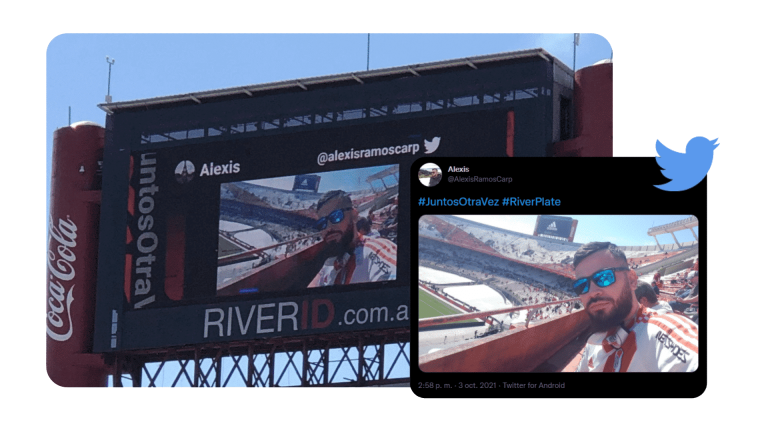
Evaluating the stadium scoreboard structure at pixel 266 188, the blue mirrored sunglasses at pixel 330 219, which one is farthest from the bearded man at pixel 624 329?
the blue mirrored sunglasses at pixel 330 219

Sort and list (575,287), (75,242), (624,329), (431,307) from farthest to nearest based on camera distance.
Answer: (75,242)
(575,287)
(624,329)
(431,307)

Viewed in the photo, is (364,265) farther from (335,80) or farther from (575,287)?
(575,287)

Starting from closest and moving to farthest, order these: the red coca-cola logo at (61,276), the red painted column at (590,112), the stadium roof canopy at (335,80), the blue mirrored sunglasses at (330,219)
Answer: the red painted column at (590,112) → the stadium roof canopy at (335,80) → the red coca-cola logo at (61,276) → the blue mirrored sunglasses at (330,219)

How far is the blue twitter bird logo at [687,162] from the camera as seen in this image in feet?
18.6

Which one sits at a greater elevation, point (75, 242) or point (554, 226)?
point (75, 242)

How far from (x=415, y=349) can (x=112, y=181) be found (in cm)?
1793

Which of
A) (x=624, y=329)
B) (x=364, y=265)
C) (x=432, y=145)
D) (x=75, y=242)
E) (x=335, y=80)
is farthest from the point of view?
(x=75, y=242)

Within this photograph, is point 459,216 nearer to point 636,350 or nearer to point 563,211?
point 563,211

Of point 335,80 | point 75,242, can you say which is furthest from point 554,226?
point 75,242

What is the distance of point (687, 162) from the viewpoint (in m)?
5.75

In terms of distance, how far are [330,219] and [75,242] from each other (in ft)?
16.1

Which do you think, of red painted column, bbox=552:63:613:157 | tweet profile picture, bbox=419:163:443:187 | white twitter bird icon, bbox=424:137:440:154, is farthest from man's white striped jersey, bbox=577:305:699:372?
white twitter bird icon, bbox=424:137:440:154

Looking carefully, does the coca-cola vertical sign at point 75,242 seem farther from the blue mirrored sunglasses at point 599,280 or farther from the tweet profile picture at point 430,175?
the blue mirrored sunglasses at point 599,280

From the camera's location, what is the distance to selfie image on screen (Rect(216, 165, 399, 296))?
2156 centimetres
